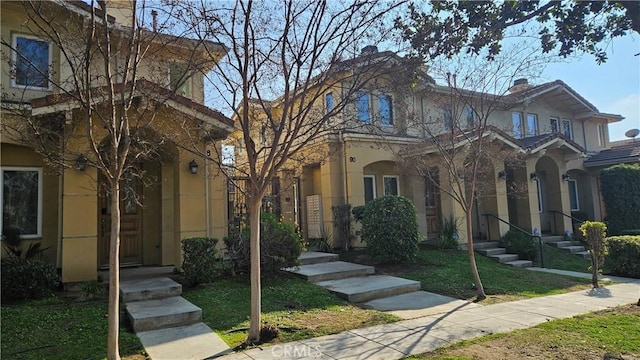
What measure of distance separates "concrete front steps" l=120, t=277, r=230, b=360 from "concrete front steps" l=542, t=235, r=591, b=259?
13.5 meters

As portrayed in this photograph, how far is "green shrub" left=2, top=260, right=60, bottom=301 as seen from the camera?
732 cm

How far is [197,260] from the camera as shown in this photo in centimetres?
823

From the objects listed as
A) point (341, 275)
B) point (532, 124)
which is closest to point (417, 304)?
point (341, 275)

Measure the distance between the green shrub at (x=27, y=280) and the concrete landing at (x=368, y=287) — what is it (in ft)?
17.4

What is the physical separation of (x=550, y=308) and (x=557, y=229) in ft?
34.9

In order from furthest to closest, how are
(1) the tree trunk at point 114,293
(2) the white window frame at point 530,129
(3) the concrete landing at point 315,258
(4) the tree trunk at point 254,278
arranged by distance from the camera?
1. (2) the white window frame at point 530,129
2. (3) the concrete landing at point 315,258
3. (4) the tree trunk at point 254,278
4. (1) the tree trunk at point 114,293

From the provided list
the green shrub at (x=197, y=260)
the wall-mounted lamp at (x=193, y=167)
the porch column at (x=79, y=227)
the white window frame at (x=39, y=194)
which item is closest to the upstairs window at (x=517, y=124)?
the wall-mounted lamp at (x=193, y=167)

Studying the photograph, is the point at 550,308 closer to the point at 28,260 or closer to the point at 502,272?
the point at 502,272

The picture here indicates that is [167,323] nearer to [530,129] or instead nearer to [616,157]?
[530,129]

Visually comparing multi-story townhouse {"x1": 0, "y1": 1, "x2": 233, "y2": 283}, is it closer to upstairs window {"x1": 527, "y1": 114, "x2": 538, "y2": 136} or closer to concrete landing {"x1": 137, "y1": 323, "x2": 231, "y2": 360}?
concrete landing {"x1": 137, "y1": 323, "x2": 231, "y2": 360}

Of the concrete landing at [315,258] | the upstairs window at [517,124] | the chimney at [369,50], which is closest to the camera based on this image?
the chimney at [369,50]

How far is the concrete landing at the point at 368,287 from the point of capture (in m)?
8.06

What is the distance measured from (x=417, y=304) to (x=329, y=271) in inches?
102

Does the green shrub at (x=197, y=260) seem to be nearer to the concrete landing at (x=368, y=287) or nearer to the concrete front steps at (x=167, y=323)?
the concrete front steps at (x=167, y=323)
